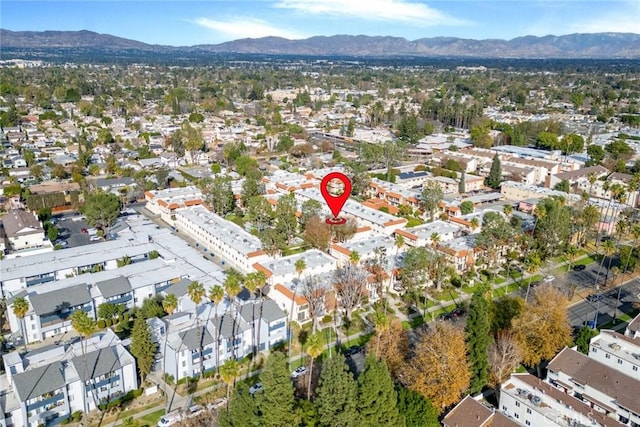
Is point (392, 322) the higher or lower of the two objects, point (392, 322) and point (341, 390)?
the lower

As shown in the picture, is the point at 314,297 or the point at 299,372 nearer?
the point at 299,372

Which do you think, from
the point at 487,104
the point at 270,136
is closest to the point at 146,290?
the point at 270,136

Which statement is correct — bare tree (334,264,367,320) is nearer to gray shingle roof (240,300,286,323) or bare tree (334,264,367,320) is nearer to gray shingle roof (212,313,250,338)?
gray shingle roof (240,300,286,323)

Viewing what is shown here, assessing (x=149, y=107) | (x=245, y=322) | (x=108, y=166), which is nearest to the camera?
(x=245, y=322)

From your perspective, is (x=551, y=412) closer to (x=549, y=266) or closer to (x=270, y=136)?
Answer: (x=549, y=266)

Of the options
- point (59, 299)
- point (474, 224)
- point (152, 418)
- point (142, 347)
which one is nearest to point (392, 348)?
point (152, 418)

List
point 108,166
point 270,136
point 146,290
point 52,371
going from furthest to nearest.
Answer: point 270,136
point 108,166
point 146,290
point 52,371

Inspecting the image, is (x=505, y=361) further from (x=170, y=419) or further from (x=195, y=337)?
(x=170, y=419)
